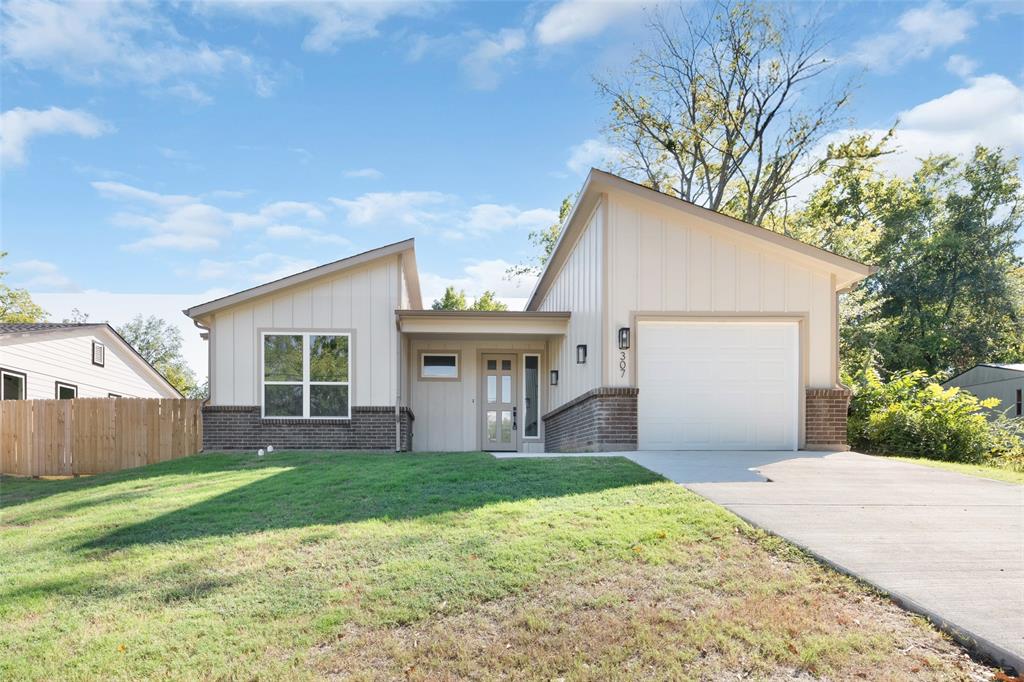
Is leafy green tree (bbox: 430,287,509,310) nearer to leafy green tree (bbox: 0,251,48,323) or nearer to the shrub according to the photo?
leafy green tree (bbox: 0,251,48,323)

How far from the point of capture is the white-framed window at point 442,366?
53.6 ft

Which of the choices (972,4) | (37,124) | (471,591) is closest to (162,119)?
(37,124)

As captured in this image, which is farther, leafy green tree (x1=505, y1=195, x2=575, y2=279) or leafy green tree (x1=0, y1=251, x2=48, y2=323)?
leafy green tree (x1=0, y1=251, x2=48, y2=323)

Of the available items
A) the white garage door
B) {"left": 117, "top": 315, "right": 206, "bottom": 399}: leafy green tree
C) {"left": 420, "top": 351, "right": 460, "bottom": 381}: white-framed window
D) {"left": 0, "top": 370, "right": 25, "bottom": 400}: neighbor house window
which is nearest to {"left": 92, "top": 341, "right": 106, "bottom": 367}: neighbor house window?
{"left": 0, "top": 370, "right": 25, "bottom": 400}: neighbor house window

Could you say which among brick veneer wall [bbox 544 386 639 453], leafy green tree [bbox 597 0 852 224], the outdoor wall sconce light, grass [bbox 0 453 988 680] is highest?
leafy green tree [bbox 597 0 852 224]

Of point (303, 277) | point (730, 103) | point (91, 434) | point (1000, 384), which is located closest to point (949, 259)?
point (1000, 384)

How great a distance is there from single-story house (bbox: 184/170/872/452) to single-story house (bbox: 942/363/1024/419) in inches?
497

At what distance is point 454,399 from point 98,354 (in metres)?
11.5

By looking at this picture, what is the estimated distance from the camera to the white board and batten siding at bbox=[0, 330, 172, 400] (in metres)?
16.5

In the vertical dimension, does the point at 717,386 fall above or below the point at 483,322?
below

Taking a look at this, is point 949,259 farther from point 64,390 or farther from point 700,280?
point 64,390

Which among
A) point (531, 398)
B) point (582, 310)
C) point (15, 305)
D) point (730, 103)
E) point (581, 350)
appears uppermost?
point (730, 103)

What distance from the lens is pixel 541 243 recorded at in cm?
3344

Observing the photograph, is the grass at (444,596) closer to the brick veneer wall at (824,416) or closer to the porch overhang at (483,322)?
the brick veneer wall at (824,416)
